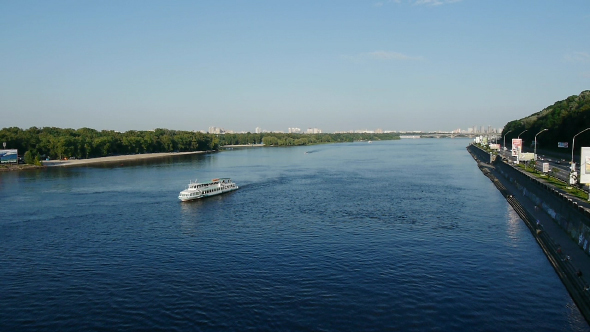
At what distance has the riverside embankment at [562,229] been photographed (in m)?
14.7

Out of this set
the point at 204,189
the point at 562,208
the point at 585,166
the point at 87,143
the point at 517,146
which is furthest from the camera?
the point at 87,143

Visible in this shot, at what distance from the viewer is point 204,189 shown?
3728 cm

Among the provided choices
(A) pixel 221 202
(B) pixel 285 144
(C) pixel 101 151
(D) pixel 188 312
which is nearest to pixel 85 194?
(A) pixel 221 202

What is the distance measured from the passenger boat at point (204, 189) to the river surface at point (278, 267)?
1616 millimetres

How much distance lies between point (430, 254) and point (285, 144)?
130 m

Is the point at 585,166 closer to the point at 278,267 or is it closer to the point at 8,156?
the point at 278,267

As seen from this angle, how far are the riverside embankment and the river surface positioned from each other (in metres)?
0.43

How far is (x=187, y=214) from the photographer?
96.8ft

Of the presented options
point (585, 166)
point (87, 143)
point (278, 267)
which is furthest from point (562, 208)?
point (87, 143)

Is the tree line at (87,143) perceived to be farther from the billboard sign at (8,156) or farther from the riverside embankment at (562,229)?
the riverside embankment at (562,229)

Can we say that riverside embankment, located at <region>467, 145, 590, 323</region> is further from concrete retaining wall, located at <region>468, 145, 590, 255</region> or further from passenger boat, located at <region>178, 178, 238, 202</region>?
passenger boat, located at <region>178, 178, 238, 202</region>

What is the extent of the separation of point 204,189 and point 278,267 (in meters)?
20.7

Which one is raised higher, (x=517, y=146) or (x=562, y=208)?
(x=517, y=146)

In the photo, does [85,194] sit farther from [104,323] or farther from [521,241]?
[521,241]
